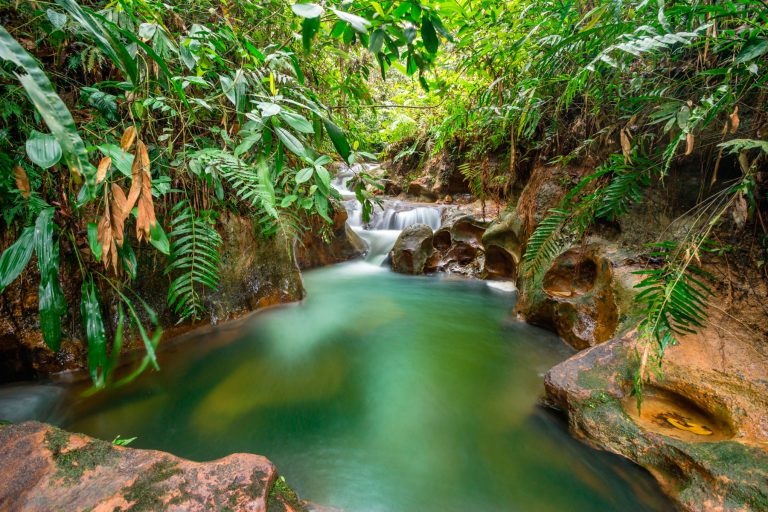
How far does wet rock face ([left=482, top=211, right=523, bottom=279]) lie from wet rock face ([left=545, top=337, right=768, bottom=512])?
7.96 feet

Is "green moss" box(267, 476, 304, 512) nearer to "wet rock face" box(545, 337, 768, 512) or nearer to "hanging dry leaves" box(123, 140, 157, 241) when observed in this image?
"hanging dry leaves" box(123, 140, 157, 241)


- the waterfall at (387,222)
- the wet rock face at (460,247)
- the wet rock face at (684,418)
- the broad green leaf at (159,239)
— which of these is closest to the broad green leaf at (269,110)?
the broad green leaf at (159,239)

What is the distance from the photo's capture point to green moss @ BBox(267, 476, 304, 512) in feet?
3.48

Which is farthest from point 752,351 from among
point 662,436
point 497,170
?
point 497,170

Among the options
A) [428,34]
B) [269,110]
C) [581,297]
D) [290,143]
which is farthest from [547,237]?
[269,110]

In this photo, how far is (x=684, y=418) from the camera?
1834 mm

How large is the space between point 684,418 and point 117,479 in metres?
2.82

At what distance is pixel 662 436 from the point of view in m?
1.64

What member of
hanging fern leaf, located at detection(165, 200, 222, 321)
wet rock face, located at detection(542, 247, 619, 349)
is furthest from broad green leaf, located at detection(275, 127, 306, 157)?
wet rock face, located at detection(542, 247, 619, 349)

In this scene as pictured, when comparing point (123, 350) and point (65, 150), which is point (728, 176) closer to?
point (65, 150)

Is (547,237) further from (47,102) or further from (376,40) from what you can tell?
(47,102)

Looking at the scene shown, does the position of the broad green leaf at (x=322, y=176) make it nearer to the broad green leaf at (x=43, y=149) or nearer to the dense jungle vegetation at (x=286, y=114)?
the dense jungle vegetation at (x=286, y=114)

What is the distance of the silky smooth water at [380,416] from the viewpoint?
165cm

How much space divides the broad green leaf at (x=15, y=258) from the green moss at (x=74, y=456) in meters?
0.61
